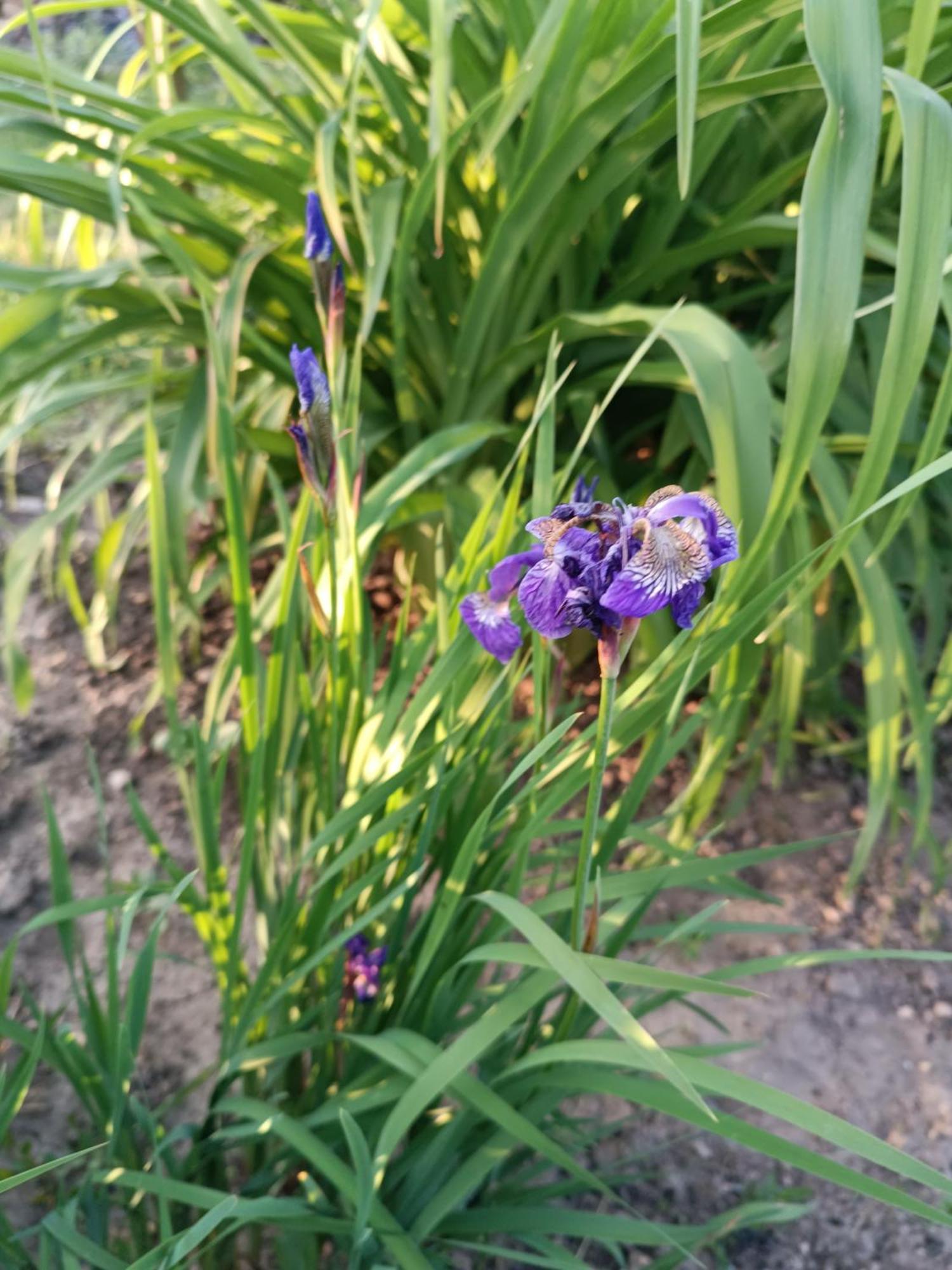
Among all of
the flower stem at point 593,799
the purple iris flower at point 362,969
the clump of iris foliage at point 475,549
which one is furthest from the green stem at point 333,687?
the flower stem at point 593,799

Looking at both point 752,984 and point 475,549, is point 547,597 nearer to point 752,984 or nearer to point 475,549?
point 475,549

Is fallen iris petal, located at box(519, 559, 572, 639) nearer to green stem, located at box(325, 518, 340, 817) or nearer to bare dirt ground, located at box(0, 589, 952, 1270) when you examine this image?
green stem, located at box(325, 518, 340, 817)

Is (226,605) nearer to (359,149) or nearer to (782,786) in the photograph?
(359,149)

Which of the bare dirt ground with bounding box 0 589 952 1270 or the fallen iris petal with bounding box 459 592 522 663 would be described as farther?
the bare dirt ground with bounding box 0 589 952 1270

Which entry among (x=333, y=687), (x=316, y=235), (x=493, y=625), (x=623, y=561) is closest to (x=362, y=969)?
(x=333, y=687)

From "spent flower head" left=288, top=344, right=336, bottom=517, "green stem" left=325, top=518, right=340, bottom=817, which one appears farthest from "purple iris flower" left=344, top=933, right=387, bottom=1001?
"spent flower head" left=288, top=344, right=336, bottom=517
